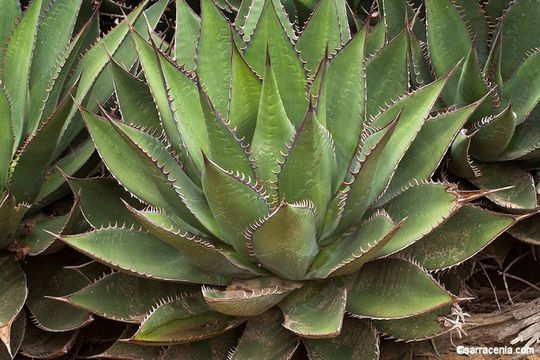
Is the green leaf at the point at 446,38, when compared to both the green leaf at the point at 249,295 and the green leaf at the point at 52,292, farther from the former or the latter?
the green leaf at the point at 52,292

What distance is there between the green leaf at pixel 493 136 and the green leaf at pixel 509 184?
46 mm

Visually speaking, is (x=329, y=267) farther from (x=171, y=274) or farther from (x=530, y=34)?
(x=530, y=34)

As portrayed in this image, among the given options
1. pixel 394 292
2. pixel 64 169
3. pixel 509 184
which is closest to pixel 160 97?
pixel 64 169

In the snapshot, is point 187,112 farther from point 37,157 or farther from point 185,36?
point 37,157

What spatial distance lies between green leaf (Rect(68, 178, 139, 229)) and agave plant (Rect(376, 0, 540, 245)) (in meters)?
0.99

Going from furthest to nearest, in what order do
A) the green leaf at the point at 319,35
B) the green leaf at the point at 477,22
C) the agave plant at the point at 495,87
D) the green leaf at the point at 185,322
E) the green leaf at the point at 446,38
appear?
the green leaf at the point at 477,22
the green leaf at the point at 446,38
the agave plant at the point at 495,87
the green leaf at the point at 319,35
the green leaf at the point at 185,322

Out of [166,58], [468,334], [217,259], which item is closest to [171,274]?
[217,259]

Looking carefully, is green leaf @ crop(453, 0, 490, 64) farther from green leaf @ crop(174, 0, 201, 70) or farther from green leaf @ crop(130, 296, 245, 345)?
green leaf @ crop(130, 296, 245, 345)

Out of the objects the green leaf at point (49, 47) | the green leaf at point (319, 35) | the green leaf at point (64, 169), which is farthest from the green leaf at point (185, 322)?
the green leaf at point (49, 47)

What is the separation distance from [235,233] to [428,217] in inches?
18.4

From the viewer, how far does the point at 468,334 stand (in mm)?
2211

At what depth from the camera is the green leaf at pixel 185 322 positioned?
1861mm

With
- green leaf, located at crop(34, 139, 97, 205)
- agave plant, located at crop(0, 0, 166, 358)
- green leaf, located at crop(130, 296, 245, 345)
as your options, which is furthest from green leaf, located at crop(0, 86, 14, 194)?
green leaf, located at crop(130, 296, 245, 345)

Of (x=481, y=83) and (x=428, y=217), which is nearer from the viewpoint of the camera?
(x=428, y=217)
